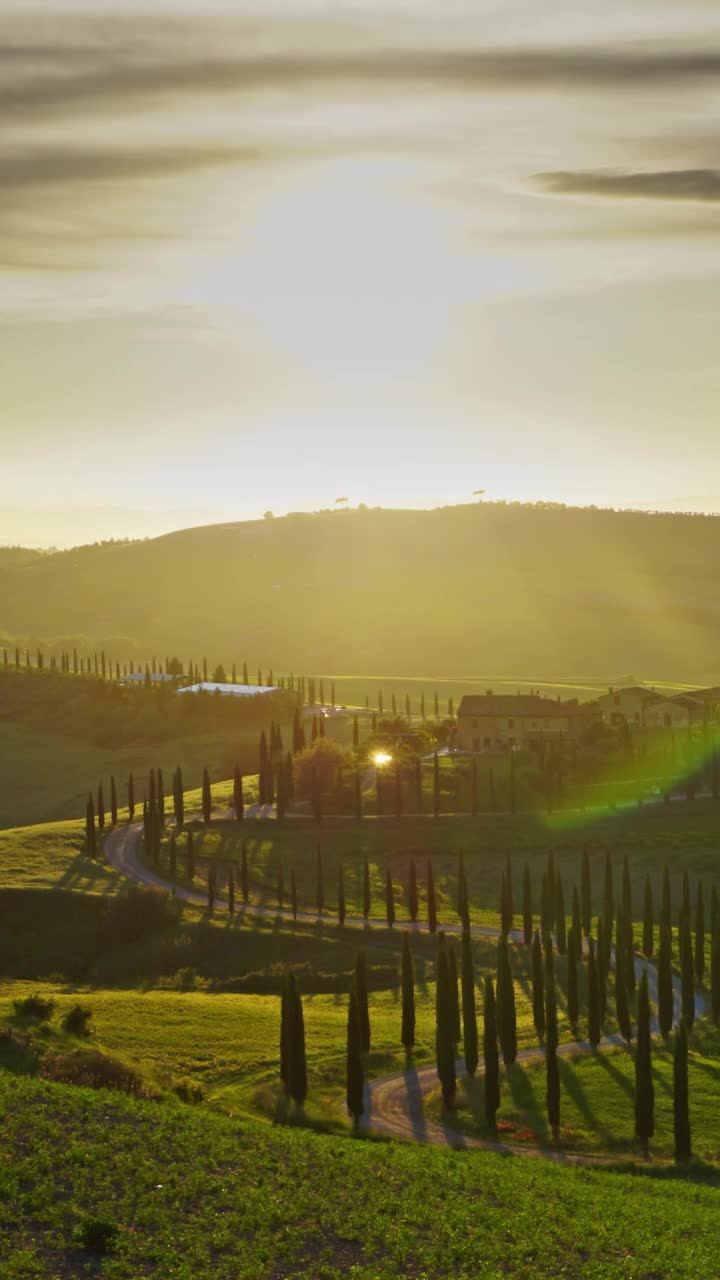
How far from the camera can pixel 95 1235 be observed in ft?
125

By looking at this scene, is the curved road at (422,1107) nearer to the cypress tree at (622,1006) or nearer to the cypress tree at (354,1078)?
the cypress tree at (622,1006)

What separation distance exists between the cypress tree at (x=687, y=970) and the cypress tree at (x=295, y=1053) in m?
22.9

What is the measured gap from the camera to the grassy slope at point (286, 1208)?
1519 inches

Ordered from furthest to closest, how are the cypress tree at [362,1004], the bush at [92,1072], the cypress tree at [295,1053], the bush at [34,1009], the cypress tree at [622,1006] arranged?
the cypress tree at [622,1006], the cypress tree at [362,1004], the bush at [34,1009], the cypress tree at [295,1053], the bush at [92,1072]

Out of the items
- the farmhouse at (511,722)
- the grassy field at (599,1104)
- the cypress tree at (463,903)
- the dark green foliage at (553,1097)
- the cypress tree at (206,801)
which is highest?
the farmhouse at (511,722)

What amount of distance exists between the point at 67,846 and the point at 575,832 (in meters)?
48.3

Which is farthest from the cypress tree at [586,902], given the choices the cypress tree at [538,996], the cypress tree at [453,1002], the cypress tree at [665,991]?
the cypress tree at [453,1002]

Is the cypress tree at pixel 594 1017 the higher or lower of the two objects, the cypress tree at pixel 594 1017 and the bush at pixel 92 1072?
the lower

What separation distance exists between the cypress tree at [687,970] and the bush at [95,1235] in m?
41.2

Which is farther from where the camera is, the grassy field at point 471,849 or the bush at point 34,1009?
the grassy field at point 471,849

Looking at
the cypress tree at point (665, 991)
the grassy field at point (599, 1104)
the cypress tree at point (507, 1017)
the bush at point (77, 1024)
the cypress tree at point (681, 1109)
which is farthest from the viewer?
the cypress tree at point (665, 991)

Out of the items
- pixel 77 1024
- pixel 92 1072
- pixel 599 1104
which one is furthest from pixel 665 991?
pixel 92 1072

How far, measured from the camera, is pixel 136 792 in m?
164

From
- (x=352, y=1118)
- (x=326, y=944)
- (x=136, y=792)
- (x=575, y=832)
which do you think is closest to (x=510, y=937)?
(x=326, y=944)
